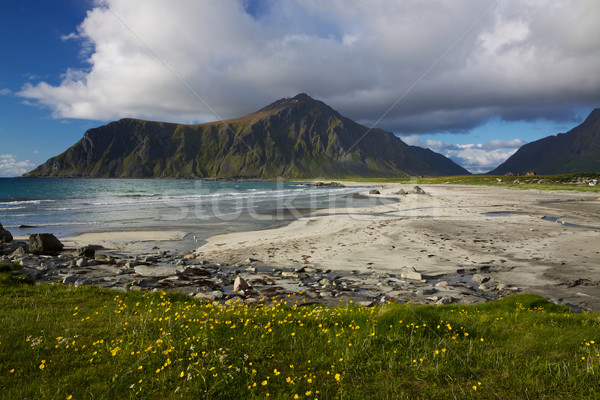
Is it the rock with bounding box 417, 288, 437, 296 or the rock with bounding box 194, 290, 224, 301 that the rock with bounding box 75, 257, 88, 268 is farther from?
the rock with bounding box 417, 288, 437, 296

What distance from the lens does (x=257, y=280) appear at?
579 inches

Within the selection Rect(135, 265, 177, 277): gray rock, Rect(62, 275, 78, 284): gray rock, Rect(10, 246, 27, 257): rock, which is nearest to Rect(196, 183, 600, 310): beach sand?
Rect(135, 265, 177, 277): gray rock

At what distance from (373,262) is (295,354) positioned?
1277 centimetres

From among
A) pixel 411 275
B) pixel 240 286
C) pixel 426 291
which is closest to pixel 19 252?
pixel 240 286

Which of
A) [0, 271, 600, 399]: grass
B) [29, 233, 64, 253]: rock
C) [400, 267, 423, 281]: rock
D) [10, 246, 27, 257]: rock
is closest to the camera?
[0, 271, 600, 399]: grass

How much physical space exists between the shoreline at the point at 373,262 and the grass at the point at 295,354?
14.0ft

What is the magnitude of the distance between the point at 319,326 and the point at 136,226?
31598 millimetres

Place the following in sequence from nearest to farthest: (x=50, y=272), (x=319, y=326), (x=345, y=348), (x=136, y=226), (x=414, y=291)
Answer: (x=345, y=348), (x=319, y=326), (x=414, y=291), (x=50, y=272), (x=136, y=226)

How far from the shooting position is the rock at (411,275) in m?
14.9

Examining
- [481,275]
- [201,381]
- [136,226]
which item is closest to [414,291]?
[481,275]

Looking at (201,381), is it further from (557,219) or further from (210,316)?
(557,219)

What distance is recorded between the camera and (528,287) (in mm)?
13516

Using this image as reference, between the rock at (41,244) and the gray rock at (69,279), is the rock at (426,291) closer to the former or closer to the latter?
the gray rock at (69,279)

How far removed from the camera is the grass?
205 inches
